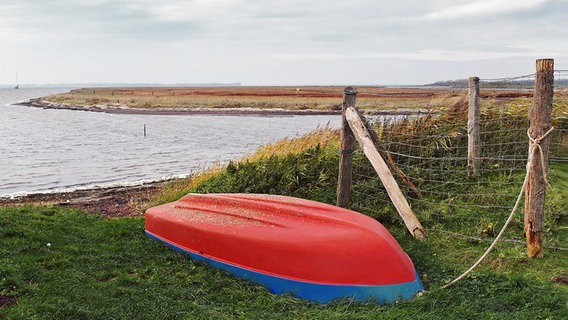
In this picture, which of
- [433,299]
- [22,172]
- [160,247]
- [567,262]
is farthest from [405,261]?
[22,172]

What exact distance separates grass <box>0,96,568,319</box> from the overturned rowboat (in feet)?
0.46

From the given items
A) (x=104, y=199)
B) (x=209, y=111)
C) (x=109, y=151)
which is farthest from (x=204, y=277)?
(x=209, y=111)

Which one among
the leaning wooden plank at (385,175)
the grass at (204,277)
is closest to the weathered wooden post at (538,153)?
the grass at (204,277)

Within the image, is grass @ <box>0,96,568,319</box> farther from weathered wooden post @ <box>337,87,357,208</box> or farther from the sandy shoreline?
the sandy shoreline

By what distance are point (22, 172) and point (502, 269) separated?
16276mm

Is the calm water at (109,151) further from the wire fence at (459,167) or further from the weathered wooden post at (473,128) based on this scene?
the weathered wooden post at (473,128)

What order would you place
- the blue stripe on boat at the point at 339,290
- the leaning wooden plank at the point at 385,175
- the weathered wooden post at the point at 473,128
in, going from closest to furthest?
the blue stripe on boat at the point at 339,290, the leaning wooden plank at the point at 385,175, the weathered wooden post at the point at 473,128

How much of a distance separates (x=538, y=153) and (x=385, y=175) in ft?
6.37

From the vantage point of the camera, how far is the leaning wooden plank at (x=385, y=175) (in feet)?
21.9

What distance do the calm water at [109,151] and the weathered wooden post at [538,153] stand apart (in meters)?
11.9

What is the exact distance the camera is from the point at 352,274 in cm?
484

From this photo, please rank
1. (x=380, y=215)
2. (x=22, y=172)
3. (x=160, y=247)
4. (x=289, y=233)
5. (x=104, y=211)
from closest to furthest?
(x=289, y=233) → (x=160, y=247) → (x=380, y=215) → (x=104, y=211) → (x=22, y=172)

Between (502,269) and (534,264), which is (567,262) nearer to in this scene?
(534,264)

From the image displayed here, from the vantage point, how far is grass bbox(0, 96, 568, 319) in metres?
4.46
